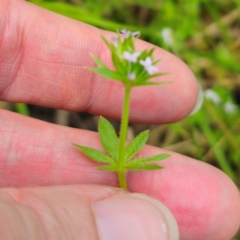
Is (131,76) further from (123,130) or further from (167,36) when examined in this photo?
(167,36)

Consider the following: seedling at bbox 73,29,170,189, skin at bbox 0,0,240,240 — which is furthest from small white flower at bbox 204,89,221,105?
seedling at bbox 73,29,170,189

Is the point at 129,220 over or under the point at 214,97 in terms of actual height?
under

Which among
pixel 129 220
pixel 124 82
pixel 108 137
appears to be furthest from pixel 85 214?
pixel 124 82

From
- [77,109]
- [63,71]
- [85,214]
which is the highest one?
[63,71]

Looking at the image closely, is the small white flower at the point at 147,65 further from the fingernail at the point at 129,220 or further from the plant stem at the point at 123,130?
the fingernail at the point at 129,220

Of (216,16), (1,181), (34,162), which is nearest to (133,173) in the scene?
(34,162)

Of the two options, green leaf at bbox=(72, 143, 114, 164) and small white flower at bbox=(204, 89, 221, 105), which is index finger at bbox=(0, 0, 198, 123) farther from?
small white flower at bbox=(204, 89, 221, 105)
